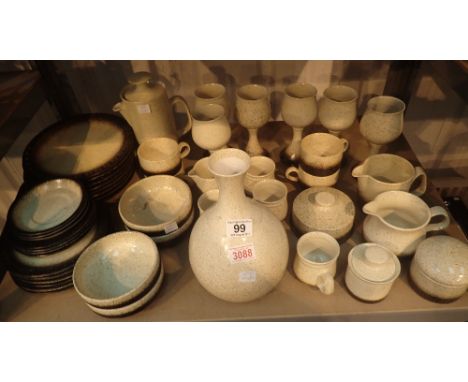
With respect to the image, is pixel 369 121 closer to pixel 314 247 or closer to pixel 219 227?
Result: pixel 314 247

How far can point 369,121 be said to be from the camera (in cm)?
110

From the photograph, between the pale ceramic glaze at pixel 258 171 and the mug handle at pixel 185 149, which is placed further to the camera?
the mug handle at pixel 185 149

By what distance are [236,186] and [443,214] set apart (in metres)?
0.56

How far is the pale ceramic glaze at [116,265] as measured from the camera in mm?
865

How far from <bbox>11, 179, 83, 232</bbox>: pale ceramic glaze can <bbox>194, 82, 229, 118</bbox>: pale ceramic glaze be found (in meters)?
0.45

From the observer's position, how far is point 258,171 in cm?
113

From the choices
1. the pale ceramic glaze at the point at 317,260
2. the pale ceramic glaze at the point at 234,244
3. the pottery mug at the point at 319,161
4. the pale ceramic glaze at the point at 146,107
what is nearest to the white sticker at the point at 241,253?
the pale ceramic glaze at the point at 234,244

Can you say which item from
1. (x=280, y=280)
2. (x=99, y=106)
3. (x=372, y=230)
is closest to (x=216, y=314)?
(x=280, y=280)

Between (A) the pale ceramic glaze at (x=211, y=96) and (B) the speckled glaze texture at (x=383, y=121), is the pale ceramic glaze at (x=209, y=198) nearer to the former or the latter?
(A) the pale ceramic glaze at (x=211, y=96)

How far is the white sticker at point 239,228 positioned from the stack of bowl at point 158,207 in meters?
0.26

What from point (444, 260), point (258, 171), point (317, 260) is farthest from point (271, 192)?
point (444, 260)

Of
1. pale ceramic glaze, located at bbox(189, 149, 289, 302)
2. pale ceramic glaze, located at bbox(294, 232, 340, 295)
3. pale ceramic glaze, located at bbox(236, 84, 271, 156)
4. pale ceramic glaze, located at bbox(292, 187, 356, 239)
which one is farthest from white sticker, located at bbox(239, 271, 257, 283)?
pale ceramic glaze, located at bbox(236, 84, 271, 156)

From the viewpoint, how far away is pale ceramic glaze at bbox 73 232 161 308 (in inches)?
34.0

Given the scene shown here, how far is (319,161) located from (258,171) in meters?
0.19
